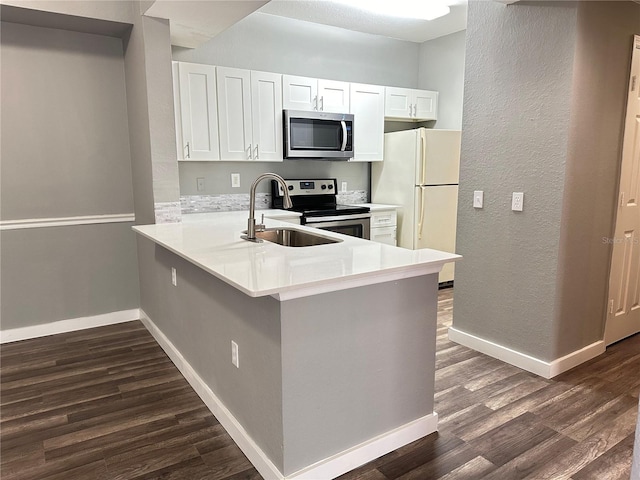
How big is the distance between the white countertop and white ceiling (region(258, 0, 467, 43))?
250 cm

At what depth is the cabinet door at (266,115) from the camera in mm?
3953

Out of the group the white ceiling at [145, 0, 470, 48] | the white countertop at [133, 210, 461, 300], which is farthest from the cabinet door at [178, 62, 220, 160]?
the white countertop at [133, 210, 461, 300]

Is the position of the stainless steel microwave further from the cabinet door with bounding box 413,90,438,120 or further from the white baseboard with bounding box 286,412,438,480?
the white baseboard with bounding box 286,412,438,480

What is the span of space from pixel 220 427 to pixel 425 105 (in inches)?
164

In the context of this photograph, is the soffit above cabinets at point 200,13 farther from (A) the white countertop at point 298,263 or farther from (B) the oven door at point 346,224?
(B) the oven door at point 346,224

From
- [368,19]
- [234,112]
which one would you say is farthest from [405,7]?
[234,112]

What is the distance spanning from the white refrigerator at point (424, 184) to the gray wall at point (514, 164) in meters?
1.34

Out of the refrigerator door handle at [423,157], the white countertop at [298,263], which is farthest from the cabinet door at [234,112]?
the refrigerator door handle at [423,157]

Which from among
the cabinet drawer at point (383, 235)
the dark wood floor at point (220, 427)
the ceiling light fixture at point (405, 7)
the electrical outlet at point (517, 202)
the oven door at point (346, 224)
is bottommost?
the dark wood floor at point (220, 427)

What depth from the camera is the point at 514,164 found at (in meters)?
2.80

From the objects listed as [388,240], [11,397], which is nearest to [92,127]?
[11,397]

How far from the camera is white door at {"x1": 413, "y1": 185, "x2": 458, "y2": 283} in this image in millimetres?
4547

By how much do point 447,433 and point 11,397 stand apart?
246 centimetres

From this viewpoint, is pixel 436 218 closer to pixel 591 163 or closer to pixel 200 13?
pixel 591 163
